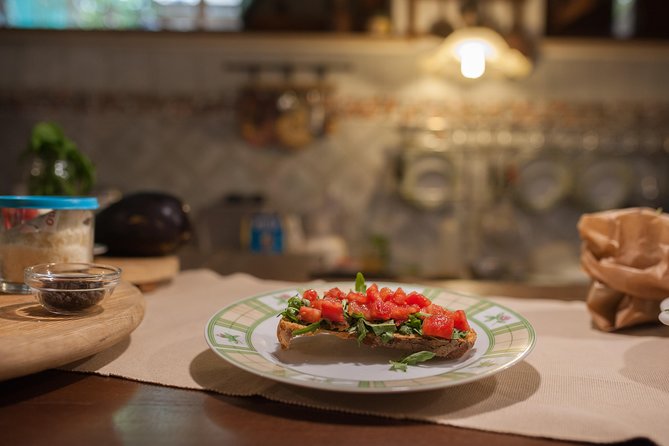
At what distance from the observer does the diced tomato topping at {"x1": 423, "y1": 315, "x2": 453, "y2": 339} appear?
629 millimetres

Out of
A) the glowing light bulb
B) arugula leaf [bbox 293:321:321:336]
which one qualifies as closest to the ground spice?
arugula leaf [bbox 293:321:321:336]

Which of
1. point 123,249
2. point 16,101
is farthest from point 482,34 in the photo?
point 16,101

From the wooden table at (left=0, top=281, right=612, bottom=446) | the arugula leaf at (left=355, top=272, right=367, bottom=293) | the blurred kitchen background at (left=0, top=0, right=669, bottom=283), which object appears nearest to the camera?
the wooden table at (left=0, top=281, right=612, bottom=446)

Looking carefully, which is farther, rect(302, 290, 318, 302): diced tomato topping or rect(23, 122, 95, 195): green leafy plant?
rect(23, 122, 95, 195): green leafy plant

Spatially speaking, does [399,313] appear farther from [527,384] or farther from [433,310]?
[527,384]

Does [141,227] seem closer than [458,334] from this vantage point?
No

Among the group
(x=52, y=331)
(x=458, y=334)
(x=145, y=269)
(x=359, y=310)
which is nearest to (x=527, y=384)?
(x=458, y=334)

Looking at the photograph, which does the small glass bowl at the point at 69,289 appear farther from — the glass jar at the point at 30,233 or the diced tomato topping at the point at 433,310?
the diced tomato topping at the point at 433,310

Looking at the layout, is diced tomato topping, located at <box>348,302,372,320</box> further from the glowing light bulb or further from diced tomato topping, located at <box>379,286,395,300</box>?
the glowing light bulb

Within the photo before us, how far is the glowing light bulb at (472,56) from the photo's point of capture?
1.94 metres

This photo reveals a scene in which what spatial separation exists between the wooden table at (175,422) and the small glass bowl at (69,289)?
94 mm

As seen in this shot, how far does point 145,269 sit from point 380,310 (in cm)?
49

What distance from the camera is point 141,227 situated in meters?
1.04

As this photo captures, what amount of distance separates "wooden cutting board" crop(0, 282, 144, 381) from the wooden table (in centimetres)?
4
